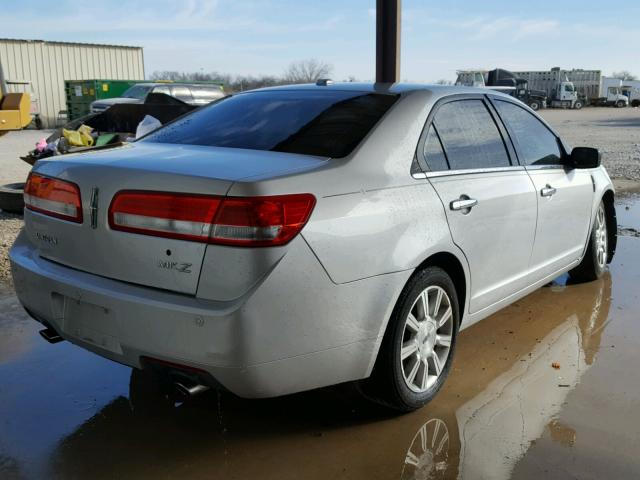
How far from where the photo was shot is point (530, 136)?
4.32 metres

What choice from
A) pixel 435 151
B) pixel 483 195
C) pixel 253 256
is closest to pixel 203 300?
pixel 253 256

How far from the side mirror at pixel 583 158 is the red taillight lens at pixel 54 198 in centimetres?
338

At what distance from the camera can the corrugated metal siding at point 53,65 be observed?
32125mm

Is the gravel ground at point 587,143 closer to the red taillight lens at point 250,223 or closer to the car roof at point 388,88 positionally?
the car roof at point 388,88

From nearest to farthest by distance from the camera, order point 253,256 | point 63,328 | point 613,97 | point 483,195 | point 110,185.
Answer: point 253,256, point 110,185, point 63,328, point 483,195, point 613,97

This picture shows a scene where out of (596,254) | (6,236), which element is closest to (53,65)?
(6,236)

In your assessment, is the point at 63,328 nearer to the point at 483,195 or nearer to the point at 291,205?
the point at 291,205

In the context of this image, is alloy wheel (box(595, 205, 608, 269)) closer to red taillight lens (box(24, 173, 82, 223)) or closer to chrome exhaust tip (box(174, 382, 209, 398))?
chrome exhaust tip (box(174, 382, 209, 398))

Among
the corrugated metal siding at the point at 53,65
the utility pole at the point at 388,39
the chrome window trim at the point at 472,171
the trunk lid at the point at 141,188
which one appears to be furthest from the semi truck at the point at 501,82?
the trunk lid at the point at 141,188

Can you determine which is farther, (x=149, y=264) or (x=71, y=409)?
(x=71, y=409)

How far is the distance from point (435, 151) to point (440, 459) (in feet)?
4.80

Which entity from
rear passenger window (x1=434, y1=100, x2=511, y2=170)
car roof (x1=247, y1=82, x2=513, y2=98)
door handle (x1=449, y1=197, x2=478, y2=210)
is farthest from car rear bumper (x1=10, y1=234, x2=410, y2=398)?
car roof (x1=247, y1=82, x2=513, y2=98)

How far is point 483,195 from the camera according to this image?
3484 millimetres

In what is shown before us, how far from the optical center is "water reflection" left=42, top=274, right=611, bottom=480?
272cm
